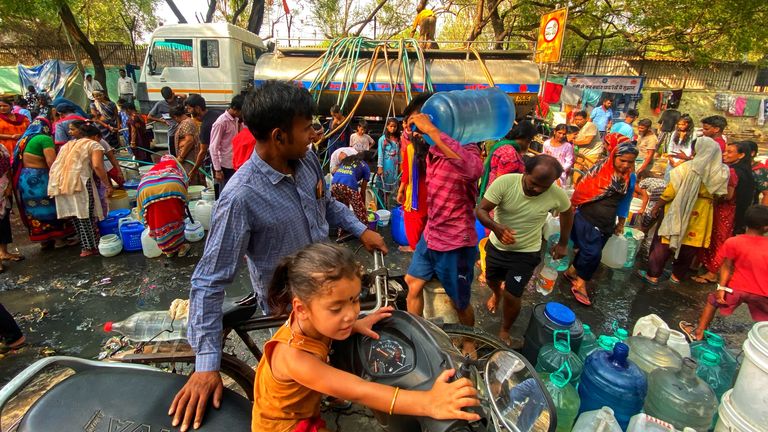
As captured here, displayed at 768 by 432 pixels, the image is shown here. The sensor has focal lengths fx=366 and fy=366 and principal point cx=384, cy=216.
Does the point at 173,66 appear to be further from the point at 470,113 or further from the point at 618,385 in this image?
the point at 618,385

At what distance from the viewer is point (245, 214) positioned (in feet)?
4.84

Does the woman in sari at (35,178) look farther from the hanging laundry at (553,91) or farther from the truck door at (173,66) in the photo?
the hanging laundry at (553,91)

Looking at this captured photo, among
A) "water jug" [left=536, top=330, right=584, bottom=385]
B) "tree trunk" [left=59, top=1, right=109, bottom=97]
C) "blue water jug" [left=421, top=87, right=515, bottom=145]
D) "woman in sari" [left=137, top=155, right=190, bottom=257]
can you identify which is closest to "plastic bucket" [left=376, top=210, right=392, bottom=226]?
"blue water jug" [left=421, top=87, right=515, bottom=145]

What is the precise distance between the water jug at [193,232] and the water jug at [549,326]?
4162 millimetres

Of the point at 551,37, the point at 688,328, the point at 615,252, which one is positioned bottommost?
the point at 688,328

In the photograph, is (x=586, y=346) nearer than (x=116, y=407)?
No

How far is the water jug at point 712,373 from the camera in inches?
75.9

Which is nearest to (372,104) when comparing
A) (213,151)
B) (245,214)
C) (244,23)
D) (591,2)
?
(213,151)

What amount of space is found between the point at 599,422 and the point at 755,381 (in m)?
0.59

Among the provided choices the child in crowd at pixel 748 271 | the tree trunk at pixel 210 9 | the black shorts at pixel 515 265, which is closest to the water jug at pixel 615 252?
the child in crowd at pixel 748 271

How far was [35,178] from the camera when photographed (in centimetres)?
420

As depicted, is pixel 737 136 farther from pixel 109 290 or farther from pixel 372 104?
pixel 109 290

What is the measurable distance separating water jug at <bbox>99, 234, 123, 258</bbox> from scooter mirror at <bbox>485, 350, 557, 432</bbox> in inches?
190

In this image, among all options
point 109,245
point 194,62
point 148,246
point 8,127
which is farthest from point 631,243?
point 194,62
